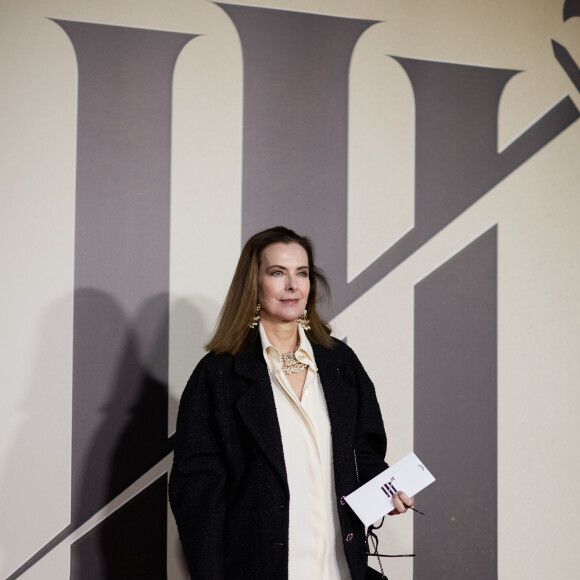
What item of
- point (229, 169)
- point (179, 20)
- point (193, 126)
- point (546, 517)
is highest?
point (179, 20)

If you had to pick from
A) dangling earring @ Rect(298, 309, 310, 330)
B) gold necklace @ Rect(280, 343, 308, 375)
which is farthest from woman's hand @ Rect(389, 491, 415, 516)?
dangling earring @ Rect(298, 309, 310, 330)

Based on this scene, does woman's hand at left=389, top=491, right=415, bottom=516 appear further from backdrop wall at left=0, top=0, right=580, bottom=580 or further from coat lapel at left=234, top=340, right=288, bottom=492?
backdrop wall at left=0, top=0, right=580, bottom=580

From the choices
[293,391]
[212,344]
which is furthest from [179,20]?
[293,391]

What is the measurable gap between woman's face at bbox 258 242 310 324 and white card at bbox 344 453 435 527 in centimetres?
55

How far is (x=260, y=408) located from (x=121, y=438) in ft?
3.02

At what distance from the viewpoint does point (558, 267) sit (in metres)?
3.05

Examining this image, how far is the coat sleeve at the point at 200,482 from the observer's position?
1.80 metres

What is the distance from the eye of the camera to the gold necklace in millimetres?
2027

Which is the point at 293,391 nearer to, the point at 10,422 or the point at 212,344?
the point at 212,344

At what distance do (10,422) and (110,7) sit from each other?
173 cm

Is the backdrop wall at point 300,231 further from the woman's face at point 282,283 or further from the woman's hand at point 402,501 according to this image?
the woman's hand at point 402,501

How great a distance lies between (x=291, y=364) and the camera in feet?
6.70

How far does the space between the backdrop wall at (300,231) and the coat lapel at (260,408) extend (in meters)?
0.73

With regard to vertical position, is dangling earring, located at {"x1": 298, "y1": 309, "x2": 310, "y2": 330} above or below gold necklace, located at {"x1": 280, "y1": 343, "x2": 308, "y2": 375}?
above
